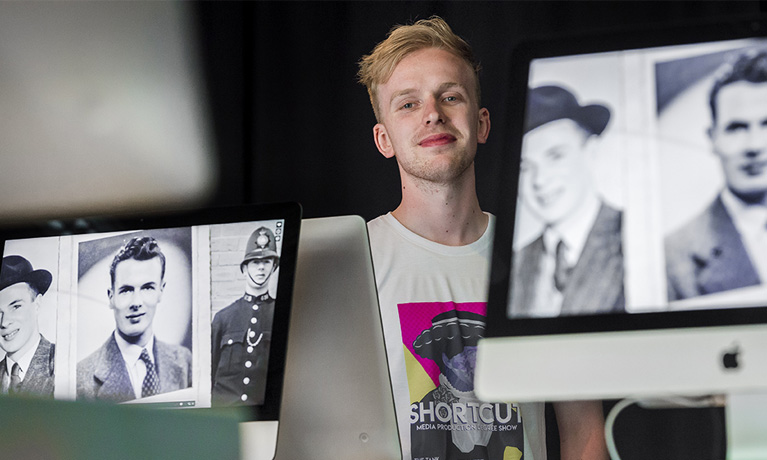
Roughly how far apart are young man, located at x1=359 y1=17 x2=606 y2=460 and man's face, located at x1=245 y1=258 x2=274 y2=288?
107 cm

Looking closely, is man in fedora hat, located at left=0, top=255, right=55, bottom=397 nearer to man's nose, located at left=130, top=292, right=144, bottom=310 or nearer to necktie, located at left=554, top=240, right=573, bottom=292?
man's nose, located at left=130, top=292, right=144, bottom=310

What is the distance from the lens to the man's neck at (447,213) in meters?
2.35

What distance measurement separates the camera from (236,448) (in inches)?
30.0

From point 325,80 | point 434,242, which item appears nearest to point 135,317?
point 434,242

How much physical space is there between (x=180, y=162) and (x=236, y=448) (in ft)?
6.94

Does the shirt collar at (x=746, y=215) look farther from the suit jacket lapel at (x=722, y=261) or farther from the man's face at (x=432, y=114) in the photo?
the man's face at (x=432, y=114)

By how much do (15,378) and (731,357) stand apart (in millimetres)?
922

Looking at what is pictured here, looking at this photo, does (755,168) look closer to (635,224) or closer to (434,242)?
(635,224)

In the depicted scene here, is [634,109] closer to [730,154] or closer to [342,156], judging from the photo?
[730,154]

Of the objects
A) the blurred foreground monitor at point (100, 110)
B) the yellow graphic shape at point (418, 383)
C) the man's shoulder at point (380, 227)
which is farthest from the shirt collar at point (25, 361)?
the man's shoulder at point (380, 227)

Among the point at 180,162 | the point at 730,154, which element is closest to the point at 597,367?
the point at 730,154

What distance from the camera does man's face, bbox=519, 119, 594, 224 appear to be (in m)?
0.71

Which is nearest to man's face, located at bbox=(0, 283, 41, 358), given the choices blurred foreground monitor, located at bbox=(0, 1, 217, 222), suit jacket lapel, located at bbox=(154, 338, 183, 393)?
suit jacket lapel, located at bbox=(154, 338, 183, 393)

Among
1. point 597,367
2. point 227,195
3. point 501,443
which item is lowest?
point 501,443
